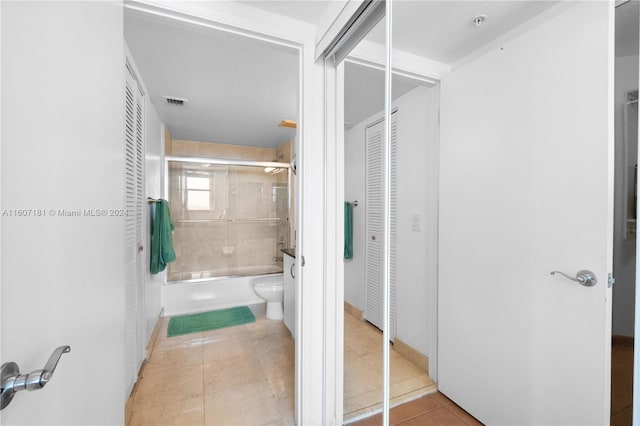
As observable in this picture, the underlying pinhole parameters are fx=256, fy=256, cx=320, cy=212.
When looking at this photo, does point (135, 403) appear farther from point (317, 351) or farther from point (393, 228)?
point (393, 228)

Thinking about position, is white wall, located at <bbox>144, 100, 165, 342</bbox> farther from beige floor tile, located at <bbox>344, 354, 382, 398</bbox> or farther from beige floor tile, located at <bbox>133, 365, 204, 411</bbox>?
beige floor tile, located at <bbox>344, 354, 382, 398</bbox>

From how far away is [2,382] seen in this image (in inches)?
17.4

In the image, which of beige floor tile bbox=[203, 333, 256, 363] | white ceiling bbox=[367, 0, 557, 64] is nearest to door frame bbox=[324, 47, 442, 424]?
A: white ceiling bbox=[367, 0, 557, 64]

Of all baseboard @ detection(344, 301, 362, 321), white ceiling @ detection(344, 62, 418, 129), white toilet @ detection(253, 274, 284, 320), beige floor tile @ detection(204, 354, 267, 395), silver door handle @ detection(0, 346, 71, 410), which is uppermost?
white ceiling @ detection(344, 62, 418, 129)

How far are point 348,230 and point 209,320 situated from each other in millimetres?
2406

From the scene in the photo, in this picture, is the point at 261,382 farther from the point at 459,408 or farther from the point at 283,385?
the point at 459,408

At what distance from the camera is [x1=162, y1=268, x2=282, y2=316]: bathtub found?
2.98 m

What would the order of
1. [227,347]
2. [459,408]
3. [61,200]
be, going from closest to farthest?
[61,200] → [459,408] → [227,347]

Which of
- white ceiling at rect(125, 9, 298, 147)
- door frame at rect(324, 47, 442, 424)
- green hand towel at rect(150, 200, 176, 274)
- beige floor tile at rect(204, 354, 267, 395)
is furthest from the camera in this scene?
green hand towel at rect(150, 200, 176, 274)

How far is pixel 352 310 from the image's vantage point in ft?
3.67

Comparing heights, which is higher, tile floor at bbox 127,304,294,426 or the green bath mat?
tile floor at bbox 127,304,294,426

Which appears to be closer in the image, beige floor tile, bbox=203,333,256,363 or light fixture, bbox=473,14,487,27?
light fixture, bbox=473,14,487,27

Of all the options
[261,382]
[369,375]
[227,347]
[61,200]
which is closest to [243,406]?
[261,382]

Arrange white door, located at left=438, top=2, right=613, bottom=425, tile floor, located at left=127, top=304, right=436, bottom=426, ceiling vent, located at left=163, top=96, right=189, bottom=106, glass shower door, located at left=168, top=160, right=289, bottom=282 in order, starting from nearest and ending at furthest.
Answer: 1. white door, located at left=438, top=2, right=613, bottom=425
2. tile floor, located at left=127, top=304, right=436, bottom=426
3. ceiling vent, located at left=163, top=96, right=189, bottom=106
4. glass shower door, located at left=168, top=160, right=289, bottom=282
